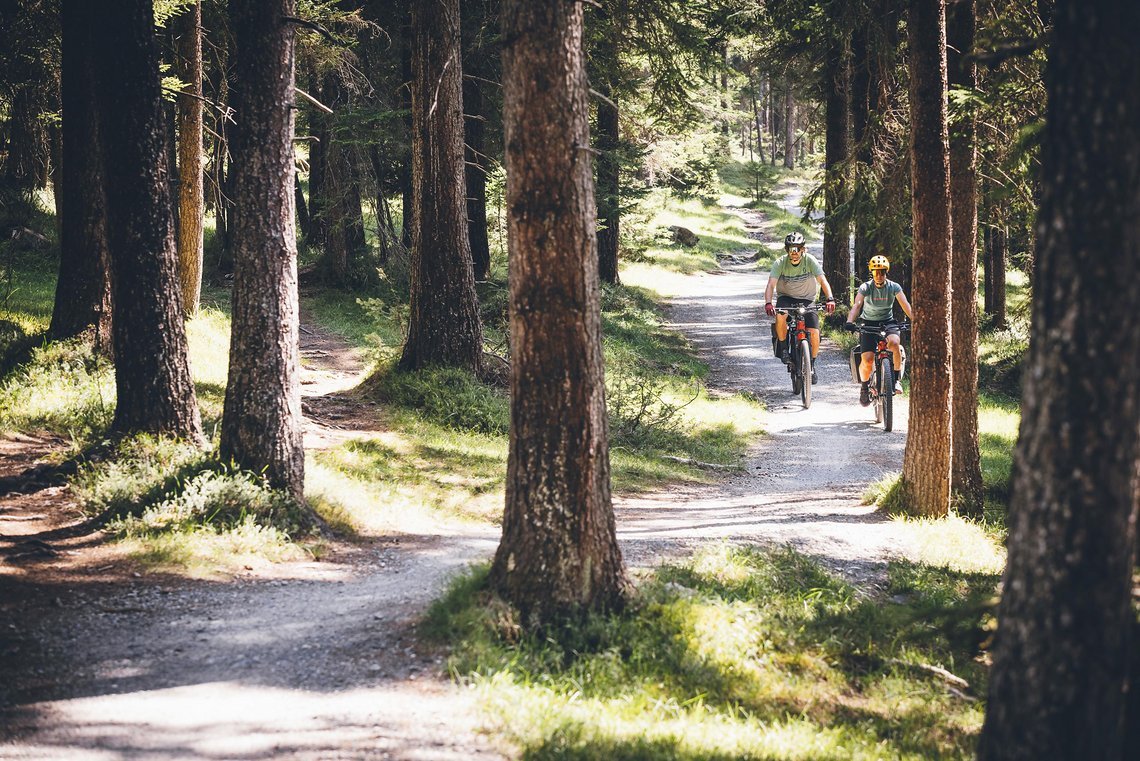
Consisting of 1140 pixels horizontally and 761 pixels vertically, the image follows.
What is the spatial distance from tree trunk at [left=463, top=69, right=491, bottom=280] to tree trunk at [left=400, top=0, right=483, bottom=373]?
553 cm

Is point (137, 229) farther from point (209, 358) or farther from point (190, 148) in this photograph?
point (190, 148)

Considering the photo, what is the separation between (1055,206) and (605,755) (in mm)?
3354

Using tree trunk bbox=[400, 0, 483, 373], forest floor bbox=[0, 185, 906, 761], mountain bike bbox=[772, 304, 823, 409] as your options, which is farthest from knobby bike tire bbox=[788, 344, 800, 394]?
tree trunk bbox=[400, 0, 483, 373]

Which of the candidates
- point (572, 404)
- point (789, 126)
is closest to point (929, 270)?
point (572, 404)

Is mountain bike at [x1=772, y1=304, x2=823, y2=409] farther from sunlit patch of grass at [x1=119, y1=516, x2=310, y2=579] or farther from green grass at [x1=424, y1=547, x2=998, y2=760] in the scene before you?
sunlit patch of grass at [x1=119, y1=516, x2=310, y2=579]

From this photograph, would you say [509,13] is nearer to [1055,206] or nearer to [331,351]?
[1055,206]

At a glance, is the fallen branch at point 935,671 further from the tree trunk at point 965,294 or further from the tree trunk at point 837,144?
the tree trunk at point 837,144

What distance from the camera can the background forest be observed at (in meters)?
3.61

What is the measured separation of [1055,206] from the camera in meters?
3.51

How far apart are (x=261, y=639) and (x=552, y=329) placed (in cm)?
288

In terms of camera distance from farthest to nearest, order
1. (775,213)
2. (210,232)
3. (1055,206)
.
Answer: (775,213) → (210,232) → (1055,206)

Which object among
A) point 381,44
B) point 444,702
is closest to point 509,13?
point 444,702

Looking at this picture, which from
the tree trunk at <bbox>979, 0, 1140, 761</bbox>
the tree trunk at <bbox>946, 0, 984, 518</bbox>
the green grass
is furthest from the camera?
the tree trunk at <bbox>946, 0, 984, 518</bbox>

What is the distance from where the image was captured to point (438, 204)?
13.5 m
